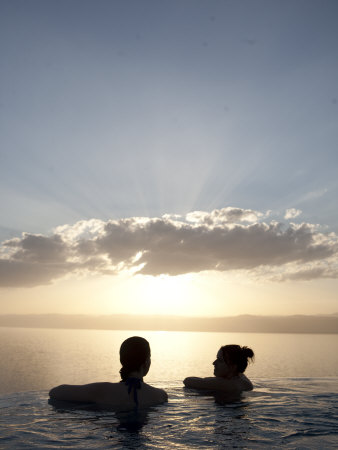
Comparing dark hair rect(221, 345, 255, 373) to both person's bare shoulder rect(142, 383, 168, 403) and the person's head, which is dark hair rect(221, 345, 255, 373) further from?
person's bare shoulder rect(142, 383, 168, 403)

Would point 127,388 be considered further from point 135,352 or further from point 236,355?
point 236,355

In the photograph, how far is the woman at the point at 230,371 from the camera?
13.5 metres

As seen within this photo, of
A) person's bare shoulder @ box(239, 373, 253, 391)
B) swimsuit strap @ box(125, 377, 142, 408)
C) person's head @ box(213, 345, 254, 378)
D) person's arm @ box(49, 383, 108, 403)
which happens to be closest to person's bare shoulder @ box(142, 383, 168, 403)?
swimsuit strap @ box(125, 377, 142, 408)

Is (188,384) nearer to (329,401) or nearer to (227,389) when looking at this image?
(227,389)

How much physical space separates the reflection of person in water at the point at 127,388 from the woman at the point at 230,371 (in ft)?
12.6

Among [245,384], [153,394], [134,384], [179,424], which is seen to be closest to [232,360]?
[245,384]

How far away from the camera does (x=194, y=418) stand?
32.0 ft

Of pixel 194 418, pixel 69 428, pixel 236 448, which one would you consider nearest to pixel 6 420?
pixel 69 428

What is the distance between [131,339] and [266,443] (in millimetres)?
3944

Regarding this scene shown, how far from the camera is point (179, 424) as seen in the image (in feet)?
29.7

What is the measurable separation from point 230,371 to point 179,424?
5184 mm

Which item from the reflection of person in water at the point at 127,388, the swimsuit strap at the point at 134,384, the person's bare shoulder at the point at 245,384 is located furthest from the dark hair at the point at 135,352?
the person's bare shoulder at the point at 245,384

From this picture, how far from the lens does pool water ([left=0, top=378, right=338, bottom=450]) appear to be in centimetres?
728

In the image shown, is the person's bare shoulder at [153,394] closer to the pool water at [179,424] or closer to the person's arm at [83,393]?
the pool water at [179,424]
